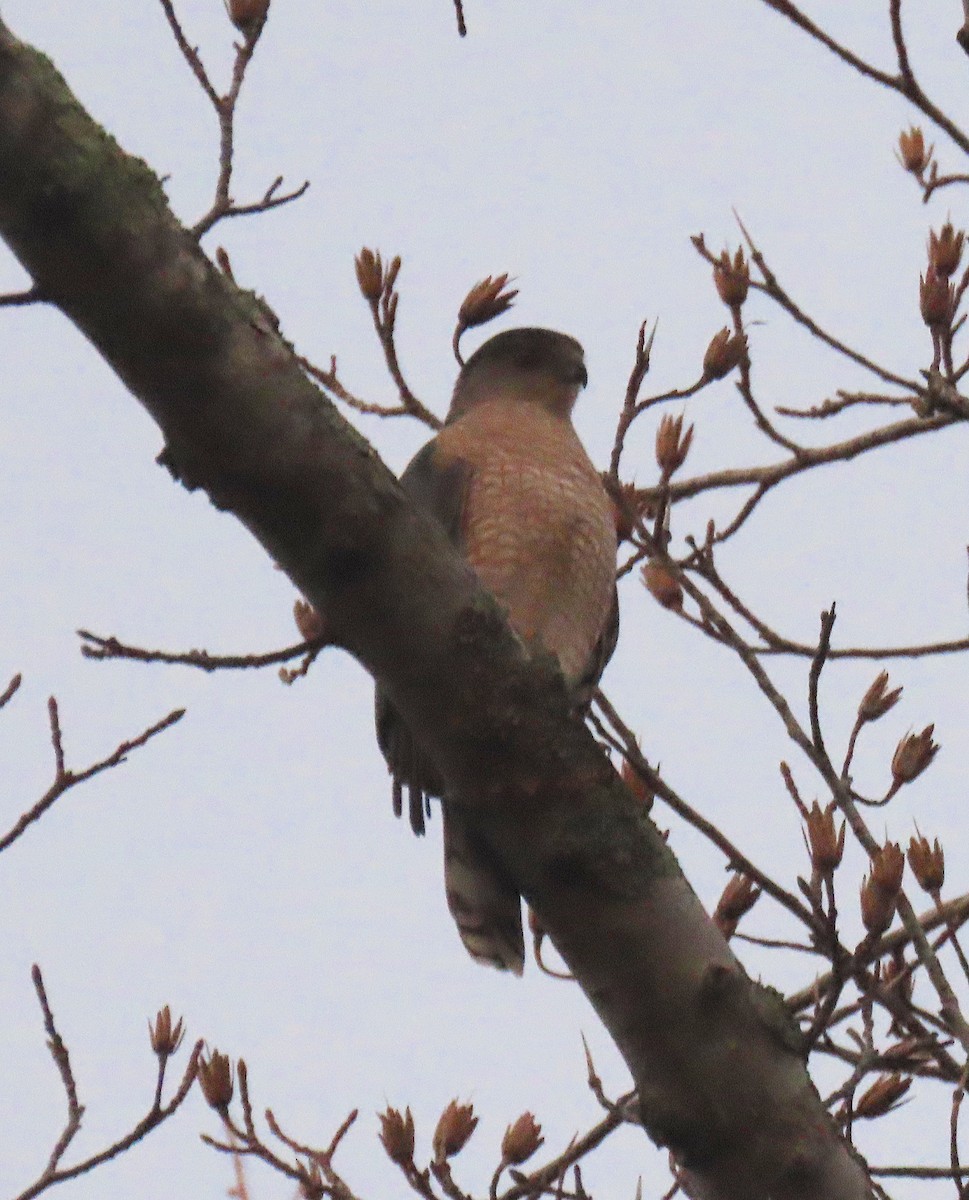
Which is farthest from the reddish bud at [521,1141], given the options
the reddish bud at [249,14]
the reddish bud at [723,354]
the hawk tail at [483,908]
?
the reddish bud at [249,14]

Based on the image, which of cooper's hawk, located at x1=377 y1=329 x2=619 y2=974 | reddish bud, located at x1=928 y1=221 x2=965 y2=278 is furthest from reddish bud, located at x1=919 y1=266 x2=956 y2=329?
cooper's hawk, located at x1=377 y1=329 x2=619 y2=974

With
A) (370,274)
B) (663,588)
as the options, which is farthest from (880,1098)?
(370,274)

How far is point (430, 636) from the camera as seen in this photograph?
2.09 m

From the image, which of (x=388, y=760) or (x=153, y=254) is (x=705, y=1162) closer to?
(x=153, y=254)

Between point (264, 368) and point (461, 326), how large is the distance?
1699 mm

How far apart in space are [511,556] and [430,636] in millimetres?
1909

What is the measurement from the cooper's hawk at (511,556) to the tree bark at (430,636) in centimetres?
136

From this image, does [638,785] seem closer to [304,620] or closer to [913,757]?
[913,757]

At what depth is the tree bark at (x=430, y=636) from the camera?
188cm

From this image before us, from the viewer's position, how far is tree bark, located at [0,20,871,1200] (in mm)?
1876

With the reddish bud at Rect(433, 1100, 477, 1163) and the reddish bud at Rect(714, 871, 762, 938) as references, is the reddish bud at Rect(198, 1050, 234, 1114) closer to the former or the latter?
the reddish bud at Rect(433, 1100, 477, 1163)

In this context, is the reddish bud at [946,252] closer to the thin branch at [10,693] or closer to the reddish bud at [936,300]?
the reddish bud at [936,300]

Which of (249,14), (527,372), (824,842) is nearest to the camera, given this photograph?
(824,842)

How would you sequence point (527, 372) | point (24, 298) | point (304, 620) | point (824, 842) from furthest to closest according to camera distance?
1. point (527, 372)
2. point (304, 620)
3. point (824, 842)
4. point (24, 298)
